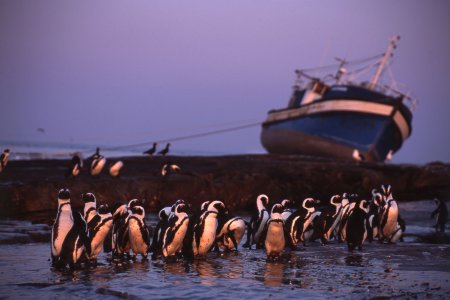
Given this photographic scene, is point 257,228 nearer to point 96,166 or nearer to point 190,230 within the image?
point 190,230

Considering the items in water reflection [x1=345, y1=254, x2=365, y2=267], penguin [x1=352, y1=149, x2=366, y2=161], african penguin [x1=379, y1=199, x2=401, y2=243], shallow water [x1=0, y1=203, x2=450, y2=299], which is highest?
penguin [x1=352, y1=149, x2=366, y2=161]

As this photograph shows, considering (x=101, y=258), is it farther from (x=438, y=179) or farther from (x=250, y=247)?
(x=438, y=179)

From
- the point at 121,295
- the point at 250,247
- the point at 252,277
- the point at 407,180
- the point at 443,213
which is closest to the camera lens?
the point at 121,295

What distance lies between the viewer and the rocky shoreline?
730 inches

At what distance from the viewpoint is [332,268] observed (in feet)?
32.8

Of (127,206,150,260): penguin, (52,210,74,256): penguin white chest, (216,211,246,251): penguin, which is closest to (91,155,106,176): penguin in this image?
(216,211,246,251): penguin

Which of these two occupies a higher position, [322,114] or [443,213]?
[322,114]

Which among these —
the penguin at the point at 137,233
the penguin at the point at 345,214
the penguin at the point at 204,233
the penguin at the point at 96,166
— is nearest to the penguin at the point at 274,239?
the penguin at the point at 204,233

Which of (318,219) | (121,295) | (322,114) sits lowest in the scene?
(121,295)

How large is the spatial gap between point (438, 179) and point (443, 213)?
10899 mm

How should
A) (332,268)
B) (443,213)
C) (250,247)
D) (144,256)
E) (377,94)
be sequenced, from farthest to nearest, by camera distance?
1. (377,94)
2. (443,213)
3. (250,247)
4. (144,256)
5. (332,268)

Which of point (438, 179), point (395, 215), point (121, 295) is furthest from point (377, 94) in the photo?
point (121, 295)

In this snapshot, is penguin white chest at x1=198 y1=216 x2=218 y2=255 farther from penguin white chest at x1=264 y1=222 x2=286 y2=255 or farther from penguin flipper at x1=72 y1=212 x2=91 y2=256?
penguin flipper at x1=72 y1=212 x2=91 y2=256

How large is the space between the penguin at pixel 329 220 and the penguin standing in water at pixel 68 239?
5.32 m
